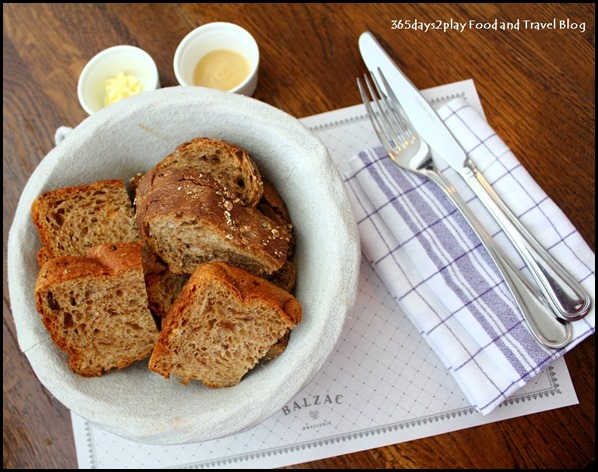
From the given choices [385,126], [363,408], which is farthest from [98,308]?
[385,126]

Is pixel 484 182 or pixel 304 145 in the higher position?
pixel 304 145

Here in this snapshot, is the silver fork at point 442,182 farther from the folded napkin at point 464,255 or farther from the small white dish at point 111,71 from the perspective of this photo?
the small white dish at point 111,71

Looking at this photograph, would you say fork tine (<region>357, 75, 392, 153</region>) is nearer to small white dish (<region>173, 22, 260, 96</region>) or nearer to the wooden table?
the wooden table

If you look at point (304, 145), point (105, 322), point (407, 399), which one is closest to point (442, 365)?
point (407, 399)

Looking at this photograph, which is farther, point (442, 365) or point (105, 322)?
point (442, 365)

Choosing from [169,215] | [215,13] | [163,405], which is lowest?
[163,405]

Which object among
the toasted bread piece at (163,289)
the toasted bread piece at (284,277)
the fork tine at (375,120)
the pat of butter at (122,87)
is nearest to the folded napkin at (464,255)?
the fork tine at (375,120)

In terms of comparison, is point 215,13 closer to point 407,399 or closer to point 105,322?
point 105,322

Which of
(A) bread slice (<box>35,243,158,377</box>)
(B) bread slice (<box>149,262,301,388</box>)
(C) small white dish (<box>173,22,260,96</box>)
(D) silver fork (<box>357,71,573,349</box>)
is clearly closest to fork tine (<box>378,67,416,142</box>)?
(D) silver fork (<box>357,71,573,349</box>)
